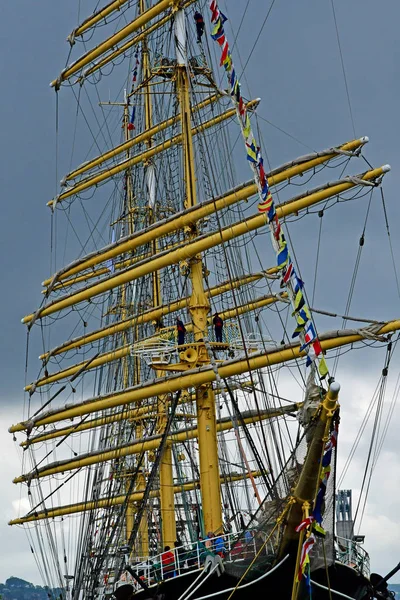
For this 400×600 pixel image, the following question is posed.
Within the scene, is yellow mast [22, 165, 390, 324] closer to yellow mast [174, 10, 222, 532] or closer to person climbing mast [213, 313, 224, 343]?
yellow mast [174, 10, 222, 532]

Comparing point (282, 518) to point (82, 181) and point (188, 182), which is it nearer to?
point (188, 182)

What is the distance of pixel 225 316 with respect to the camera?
38688 mm

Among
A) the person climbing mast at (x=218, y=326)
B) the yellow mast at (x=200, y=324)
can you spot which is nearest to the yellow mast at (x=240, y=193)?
the yellow mast at (x=200, y=324)

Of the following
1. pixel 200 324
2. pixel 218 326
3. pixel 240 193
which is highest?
pixel 240 193

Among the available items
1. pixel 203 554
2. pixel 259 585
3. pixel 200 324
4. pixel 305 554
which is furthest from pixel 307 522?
pixel 200 324

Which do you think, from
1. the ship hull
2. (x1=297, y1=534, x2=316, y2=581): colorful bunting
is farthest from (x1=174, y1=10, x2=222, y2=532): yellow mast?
(x1=297, y1=534, x2=316, y2=581): colorful bunting

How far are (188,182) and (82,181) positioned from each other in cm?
1244

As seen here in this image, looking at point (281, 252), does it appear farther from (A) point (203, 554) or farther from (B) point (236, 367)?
(B) point (236, 367)

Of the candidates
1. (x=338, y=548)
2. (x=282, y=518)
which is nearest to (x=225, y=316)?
(x=338, y=548)

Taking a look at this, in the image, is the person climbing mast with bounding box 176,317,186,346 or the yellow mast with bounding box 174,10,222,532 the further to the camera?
the person climbing mast with bounding box 176,317,186,346

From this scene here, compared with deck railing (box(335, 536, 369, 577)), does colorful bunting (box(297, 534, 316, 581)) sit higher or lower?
lower

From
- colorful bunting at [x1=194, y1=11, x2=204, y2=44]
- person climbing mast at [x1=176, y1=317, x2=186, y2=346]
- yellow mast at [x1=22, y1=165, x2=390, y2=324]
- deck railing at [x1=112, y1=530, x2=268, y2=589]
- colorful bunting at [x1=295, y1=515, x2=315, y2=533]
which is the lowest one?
colorful bunting at [x1=295, y1=515, x2=315, y2=533]

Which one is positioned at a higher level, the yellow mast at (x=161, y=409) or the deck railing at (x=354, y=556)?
the yellow mast at (x=161, y=409)

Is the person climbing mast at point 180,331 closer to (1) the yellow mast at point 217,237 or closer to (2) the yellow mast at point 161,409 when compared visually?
(1) the yellow mast at point 217,237
